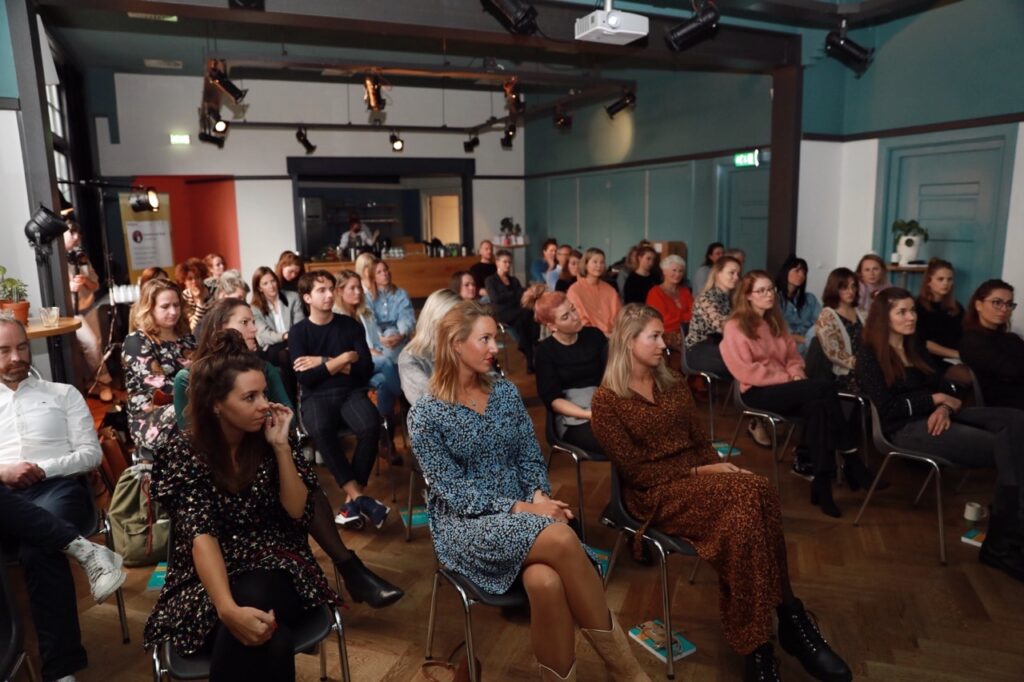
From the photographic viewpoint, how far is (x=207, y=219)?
11.3m

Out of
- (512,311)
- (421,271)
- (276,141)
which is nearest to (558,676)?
(512,311)

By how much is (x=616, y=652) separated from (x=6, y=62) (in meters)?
4.88

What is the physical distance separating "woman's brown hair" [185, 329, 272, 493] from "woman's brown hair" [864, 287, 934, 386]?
3.14 metres

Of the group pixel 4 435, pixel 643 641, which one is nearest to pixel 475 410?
pixel 643 641

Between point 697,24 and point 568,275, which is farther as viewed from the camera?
point 568,275

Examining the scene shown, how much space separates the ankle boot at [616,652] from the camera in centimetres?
220

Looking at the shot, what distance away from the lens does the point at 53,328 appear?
4.04 meters

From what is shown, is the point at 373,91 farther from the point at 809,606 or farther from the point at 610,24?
the point at 809,606

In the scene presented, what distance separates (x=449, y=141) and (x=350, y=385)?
8.83m

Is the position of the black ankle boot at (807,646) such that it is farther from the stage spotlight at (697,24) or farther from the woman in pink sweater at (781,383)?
the stage spotlight at (697,24)

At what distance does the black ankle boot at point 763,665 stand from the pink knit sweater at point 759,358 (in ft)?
6.70

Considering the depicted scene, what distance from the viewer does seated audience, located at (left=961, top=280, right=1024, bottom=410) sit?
154 inches

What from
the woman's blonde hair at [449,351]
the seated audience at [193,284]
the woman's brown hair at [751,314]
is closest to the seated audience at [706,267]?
the woman's brown hair at [751,314]

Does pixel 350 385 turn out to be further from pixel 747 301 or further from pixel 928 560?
pixel 928 560
